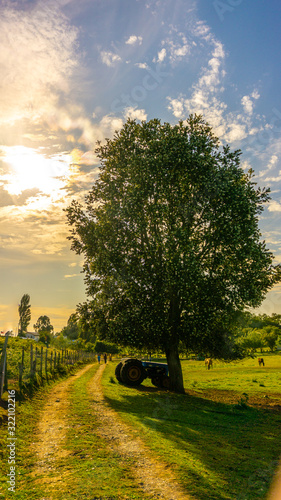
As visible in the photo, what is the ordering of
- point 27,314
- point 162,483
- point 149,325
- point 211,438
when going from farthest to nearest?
point 27,314, point 149,325, point 211,438, point 162,483

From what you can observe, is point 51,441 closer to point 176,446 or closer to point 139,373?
point 176,446

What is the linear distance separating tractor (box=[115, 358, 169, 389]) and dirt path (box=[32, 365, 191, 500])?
1273 centimetres

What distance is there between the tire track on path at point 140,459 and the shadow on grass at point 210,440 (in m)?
0.38

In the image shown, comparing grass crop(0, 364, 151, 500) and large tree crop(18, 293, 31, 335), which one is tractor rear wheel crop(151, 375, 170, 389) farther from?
large tree crop(18, 293, 31, 335)

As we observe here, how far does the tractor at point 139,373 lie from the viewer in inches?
1219

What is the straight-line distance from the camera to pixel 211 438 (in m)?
14.2

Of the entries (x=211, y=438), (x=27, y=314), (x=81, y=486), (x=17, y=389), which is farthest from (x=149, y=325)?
(x=27, y=314)

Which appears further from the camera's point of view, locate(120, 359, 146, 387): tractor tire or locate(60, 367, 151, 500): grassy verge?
locate(120, 359, 146, 387): tractor tire

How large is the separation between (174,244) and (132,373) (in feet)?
46.1

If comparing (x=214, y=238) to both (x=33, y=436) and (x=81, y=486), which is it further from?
(x=81, y=486)

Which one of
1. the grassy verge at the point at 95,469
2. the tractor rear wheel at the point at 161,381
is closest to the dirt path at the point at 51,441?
the grassy verge at the point at 95,469

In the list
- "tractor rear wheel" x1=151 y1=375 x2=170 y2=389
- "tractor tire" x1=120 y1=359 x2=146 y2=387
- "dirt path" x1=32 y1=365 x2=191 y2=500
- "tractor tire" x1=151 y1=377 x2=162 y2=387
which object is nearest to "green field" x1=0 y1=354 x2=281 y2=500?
"dirt path" x1=32 y1=365 x2=191 y2=500

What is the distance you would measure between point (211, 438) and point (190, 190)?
63.2ft

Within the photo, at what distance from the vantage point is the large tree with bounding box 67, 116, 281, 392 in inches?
1033
